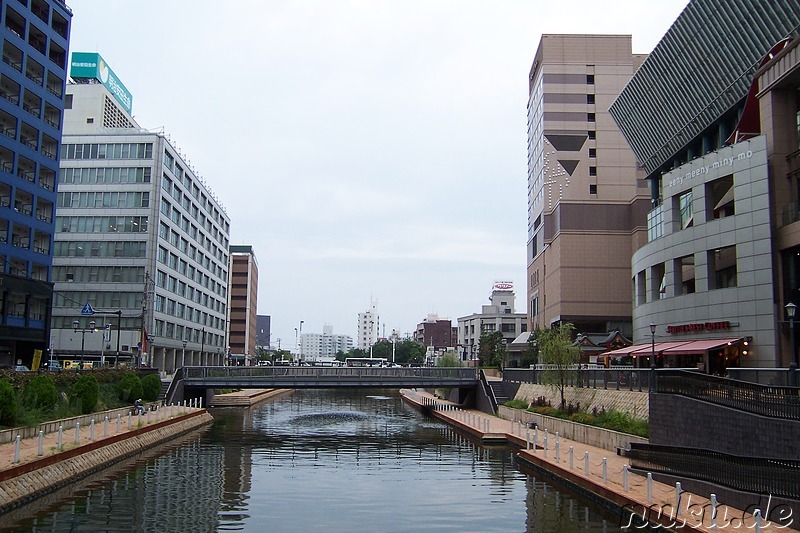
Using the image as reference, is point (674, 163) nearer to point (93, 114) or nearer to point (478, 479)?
point (478, 479)

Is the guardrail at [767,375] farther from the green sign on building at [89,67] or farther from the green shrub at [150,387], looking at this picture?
the green sign on building at [89,67]

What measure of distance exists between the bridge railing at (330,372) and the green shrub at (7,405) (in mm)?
31722

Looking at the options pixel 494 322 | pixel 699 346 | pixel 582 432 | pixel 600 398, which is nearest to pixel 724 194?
pixel 699 346

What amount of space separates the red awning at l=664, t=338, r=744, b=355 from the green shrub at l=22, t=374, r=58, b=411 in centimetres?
3615

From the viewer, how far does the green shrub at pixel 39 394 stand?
32.5 m

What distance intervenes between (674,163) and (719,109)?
10750mm

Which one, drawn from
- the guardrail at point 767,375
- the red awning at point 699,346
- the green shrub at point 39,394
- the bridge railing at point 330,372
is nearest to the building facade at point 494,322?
the bridge railing at point 330,372

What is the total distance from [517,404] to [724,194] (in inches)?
842

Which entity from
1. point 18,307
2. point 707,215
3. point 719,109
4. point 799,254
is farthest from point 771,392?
point 18,307

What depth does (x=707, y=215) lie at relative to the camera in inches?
1864

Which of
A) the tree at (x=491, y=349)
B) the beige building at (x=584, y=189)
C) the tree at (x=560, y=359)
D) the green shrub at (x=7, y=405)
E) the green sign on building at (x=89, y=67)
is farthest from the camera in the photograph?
the green sign on building at (x=89, y=67)

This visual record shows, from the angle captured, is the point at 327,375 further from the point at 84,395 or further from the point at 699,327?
the point at 699,327

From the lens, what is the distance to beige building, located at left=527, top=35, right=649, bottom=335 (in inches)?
3585

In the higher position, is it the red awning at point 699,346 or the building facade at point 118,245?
the building facade at point 118,245
